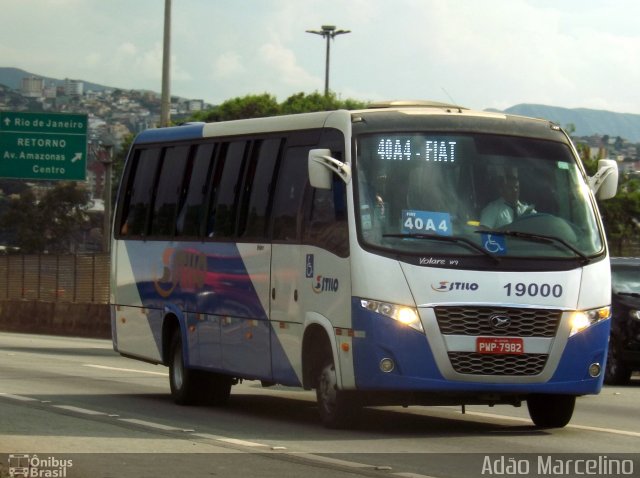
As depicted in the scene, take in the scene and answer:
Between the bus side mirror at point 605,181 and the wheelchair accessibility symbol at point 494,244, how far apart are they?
126 cm

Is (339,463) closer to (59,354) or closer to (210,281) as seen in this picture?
(210,281)

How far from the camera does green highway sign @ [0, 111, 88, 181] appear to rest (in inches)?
1823

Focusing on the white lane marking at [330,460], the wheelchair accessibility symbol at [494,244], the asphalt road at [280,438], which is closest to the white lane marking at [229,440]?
the asphalt road at [280,438]

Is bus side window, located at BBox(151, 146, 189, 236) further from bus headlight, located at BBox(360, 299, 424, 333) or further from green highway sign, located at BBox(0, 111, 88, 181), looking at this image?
green highway sign, located at BBox(0, 111, 88, 181)

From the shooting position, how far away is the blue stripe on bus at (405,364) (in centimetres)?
1316

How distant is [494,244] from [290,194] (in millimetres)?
2409

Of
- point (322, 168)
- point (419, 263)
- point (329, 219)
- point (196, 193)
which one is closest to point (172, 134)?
point (196, 193)

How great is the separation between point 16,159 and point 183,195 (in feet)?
96.7

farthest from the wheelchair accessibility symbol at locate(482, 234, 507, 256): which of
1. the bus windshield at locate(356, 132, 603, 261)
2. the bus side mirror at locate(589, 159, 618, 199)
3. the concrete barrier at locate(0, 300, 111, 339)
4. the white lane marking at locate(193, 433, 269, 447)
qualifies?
the concrete barrier at locate(0, 300, 111, 339)

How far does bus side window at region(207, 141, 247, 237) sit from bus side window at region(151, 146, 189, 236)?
43.7 inches

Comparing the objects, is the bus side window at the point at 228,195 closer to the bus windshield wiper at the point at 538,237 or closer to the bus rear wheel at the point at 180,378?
the bus rear wheel at the point at 180,378

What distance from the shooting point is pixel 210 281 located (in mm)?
16656

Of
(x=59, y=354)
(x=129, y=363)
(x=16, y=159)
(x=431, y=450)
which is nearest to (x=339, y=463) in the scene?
(x=431, y=450)

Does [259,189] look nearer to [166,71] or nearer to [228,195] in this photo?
[228,195]
